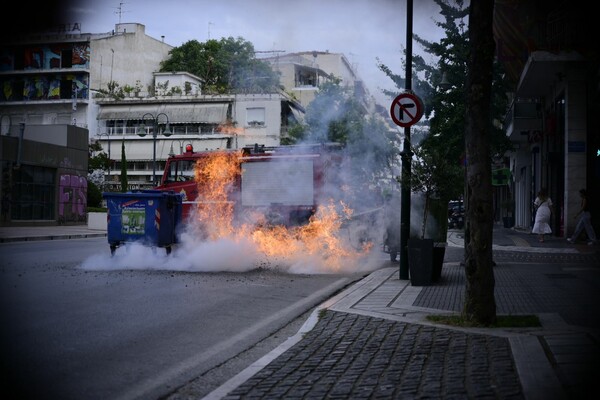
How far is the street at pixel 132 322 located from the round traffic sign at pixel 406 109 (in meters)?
3.07

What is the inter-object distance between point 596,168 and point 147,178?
49.2 metres

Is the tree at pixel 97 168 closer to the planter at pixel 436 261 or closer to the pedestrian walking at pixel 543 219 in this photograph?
the pedestrian walking at pixel 543 219

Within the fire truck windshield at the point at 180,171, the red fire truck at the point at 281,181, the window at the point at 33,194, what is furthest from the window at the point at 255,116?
the red fire truck at the point at 281,181

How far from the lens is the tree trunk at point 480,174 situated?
7.11m

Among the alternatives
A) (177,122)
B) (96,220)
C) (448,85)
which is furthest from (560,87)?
(177,122)

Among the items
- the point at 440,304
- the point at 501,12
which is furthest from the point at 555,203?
the point at 440,304

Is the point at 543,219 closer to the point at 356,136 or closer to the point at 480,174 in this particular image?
the point at 356,136

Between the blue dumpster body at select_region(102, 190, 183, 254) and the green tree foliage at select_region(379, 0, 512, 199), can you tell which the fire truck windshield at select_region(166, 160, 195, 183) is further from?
the green tree foliage at select_region(379, 0, 512, 199)

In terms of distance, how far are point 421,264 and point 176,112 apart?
55.8 metres

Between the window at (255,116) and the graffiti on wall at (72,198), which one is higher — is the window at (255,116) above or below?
above

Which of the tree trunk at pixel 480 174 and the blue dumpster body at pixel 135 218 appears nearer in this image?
the tree trunk at pixel 480 174

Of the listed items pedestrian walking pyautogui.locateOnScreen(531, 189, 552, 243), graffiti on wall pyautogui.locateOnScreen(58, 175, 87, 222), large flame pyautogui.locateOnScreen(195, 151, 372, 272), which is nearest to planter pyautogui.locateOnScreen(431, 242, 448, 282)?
large flame pyautogui.locateOnScreen(195, 151, 372, 272)

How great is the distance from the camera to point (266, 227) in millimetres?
16328

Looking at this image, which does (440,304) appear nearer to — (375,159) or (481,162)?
(481,162)
